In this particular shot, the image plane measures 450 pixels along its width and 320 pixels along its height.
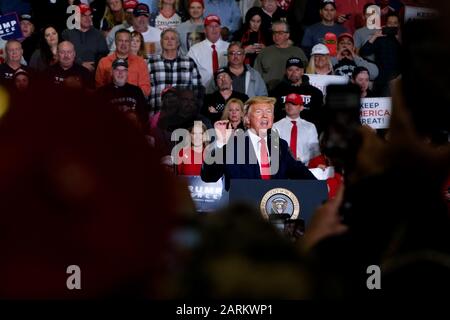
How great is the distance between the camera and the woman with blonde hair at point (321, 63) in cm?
1168

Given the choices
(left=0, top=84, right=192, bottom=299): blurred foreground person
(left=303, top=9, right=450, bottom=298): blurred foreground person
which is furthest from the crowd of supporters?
(left=0, top=84, right=192, bottom=299): blurred foreground person

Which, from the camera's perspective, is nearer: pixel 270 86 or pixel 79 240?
pixel 79 240

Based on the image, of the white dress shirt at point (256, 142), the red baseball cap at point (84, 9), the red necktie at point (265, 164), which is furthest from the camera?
the red baseball cap at point (84, 9)

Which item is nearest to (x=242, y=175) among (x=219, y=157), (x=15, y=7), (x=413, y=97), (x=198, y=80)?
(x=219, y=157)

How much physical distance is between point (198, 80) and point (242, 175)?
145 inches

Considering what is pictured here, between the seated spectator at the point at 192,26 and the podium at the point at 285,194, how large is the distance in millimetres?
5106

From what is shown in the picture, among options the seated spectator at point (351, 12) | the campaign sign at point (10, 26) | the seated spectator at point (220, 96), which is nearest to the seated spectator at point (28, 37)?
the campaign sign at point (10, 26)

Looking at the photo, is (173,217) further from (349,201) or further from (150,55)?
(150,55)

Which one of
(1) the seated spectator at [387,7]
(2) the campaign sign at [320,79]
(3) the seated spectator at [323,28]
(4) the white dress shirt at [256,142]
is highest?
(1) the seated spectator at [387,7]

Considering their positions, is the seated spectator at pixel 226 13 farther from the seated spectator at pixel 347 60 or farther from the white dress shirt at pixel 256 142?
the white dress shirt at pixel 256 142

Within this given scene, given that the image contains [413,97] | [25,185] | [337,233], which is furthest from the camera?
[337,233]

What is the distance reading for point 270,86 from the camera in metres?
11.6

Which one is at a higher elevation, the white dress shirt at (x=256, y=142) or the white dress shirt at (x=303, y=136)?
the white dress shirt at (x=256, y=142)
